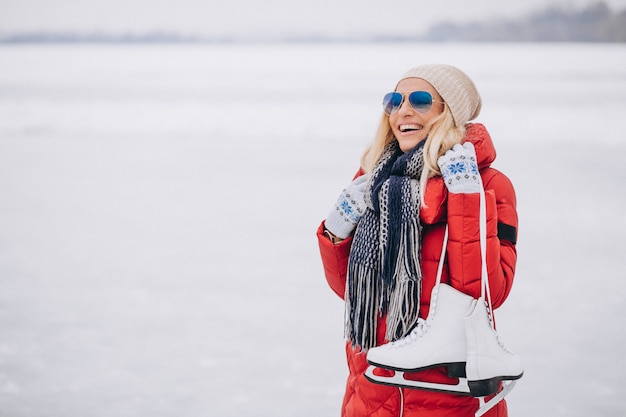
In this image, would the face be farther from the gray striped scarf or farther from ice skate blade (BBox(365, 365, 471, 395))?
ice skate blade (BBox(365, 365, 471, 395))

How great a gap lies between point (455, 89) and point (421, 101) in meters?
0.08

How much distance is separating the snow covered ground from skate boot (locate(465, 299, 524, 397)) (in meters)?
1.41

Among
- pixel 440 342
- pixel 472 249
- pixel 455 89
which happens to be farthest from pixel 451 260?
pixel 455 89

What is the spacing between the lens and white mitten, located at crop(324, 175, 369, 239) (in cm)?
161

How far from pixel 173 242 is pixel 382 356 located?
12.7 ft

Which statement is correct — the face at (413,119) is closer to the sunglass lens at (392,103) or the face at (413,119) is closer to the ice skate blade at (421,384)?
the sunglass lens at (392,103)

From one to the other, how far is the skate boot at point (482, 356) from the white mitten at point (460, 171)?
228mm

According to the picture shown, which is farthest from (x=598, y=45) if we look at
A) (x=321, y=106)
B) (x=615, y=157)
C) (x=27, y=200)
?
(x=27, y=200)

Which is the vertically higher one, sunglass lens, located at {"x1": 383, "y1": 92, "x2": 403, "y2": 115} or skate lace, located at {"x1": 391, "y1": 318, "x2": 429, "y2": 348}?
sunglass lens, located at {"x1": 383, "y1": 92, "x2": 403, "y2": 115}

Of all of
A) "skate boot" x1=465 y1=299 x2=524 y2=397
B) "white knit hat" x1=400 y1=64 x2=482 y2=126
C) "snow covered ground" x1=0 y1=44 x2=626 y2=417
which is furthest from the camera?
"snow covered ground" x1=0 y1=44 x2=626 y2=417

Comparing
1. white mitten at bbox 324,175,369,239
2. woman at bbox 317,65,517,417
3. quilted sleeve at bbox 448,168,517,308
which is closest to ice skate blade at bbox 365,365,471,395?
woman at bbox 317,65,517,417

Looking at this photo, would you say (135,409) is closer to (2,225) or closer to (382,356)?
(382,356)

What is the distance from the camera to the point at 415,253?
4.92 ft

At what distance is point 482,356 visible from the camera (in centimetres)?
142
